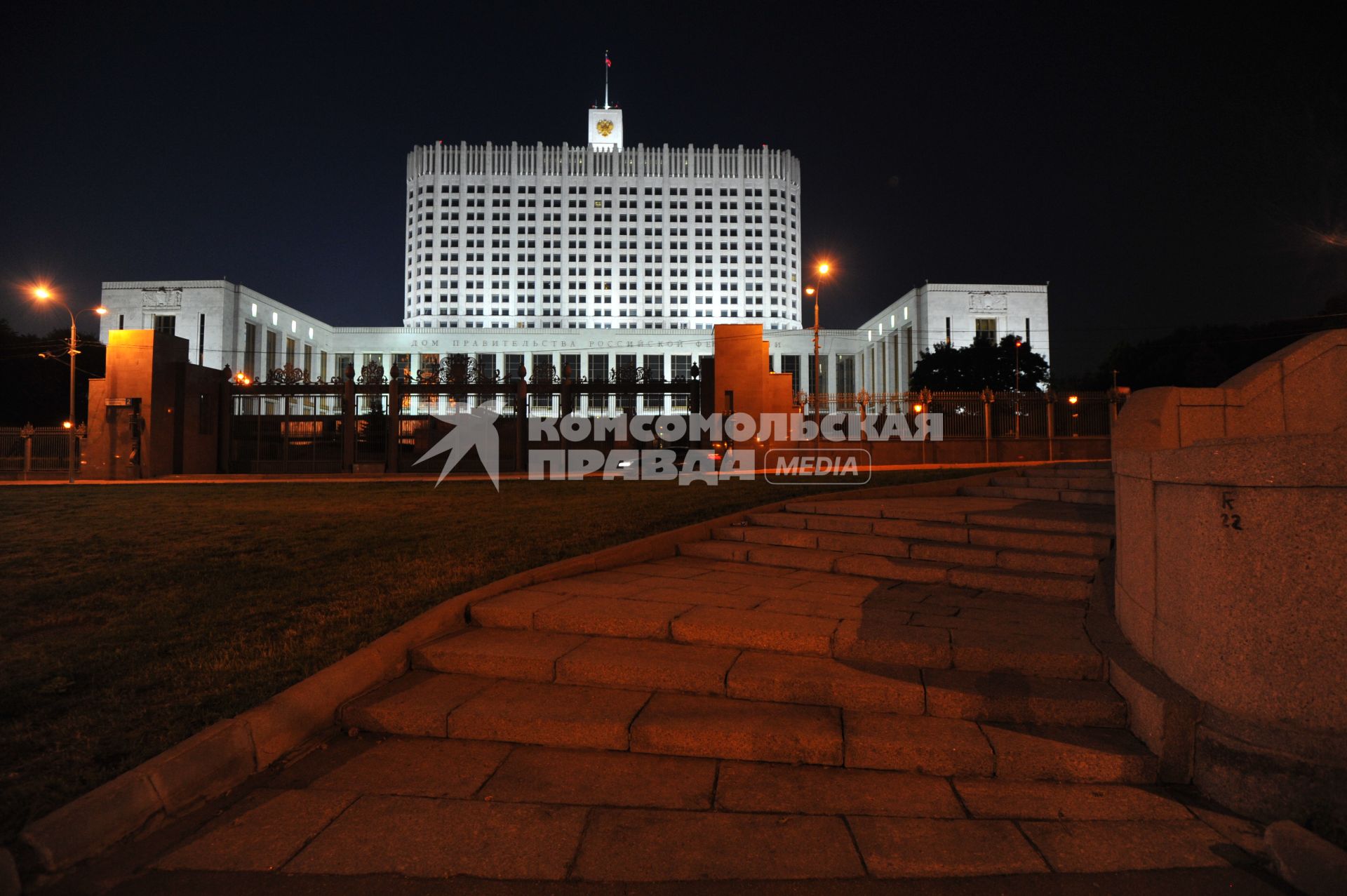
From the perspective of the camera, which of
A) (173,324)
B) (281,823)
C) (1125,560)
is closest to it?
(281,823)

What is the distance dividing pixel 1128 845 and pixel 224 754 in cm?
403

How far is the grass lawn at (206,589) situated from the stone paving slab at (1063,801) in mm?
3688

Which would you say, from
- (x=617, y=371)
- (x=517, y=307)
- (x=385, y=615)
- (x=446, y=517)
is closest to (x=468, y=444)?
(x=617, y=371)

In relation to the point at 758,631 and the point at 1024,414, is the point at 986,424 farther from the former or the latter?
the point at 758,631

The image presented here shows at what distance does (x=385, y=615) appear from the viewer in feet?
16.8

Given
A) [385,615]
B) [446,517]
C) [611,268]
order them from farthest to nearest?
1. [611,268]
2. [446,517]
3. [385,615]

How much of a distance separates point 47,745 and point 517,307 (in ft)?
343

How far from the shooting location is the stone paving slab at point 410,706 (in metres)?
3.83

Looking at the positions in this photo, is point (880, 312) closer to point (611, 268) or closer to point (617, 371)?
point (611, 268)

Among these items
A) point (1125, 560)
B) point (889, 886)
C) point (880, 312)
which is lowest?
point (889, 886)

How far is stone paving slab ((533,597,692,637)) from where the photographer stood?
16.1ft

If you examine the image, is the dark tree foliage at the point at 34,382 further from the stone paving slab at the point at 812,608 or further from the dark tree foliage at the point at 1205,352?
the dark tree foliage at the point at 1205,352

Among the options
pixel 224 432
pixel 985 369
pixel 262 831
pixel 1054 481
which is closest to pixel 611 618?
pixel 262 831

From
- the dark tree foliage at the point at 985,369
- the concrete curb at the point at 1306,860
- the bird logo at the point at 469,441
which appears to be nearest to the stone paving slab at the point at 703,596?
the concrete curb at the point at 1306,860
